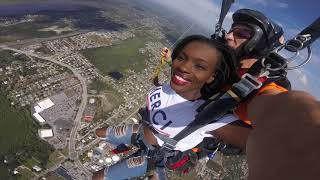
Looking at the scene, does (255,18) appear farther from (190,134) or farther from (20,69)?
(20,69)

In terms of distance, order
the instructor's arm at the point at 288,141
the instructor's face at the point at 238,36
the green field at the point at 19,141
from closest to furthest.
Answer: the instructor's arm at the point at 288,141
the instructor's face at the point at 238,36
the green field at the point at 19,141

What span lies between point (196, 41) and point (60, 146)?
3992 centimetres

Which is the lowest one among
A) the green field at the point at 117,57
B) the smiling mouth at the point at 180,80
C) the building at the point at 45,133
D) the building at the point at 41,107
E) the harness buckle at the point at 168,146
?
the building at the point at 45,133

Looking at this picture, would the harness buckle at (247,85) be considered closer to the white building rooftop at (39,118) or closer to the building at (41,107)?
the building at (41,107)

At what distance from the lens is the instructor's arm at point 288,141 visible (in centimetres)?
106

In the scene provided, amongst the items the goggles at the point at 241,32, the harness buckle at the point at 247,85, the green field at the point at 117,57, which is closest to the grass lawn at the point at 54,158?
the green field at the point at 117,57

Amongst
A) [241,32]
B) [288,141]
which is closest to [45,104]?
[241,32]

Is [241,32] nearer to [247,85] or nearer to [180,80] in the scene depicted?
[180,80]

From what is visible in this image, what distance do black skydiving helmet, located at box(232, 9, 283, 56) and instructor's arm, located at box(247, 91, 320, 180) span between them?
2122 millimetres

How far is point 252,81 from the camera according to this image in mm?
2662

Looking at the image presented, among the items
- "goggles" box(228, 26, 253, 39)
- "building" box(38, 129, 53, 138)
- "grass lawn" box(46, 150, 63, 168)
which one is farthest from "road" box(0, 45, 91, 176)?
"goggles" box(228, 26, 253, 39)

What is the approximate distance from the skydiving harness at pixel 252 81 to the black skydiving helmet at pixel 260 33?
2.68ft

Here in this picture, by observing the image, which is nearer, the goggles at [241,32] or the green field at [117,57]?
the goggles at [241,32]

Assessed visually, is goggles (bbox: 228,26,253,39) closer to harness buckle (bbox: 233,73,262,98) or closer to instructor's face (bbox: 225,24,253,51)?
instructor's face (bbox: 225,24,253,51)
